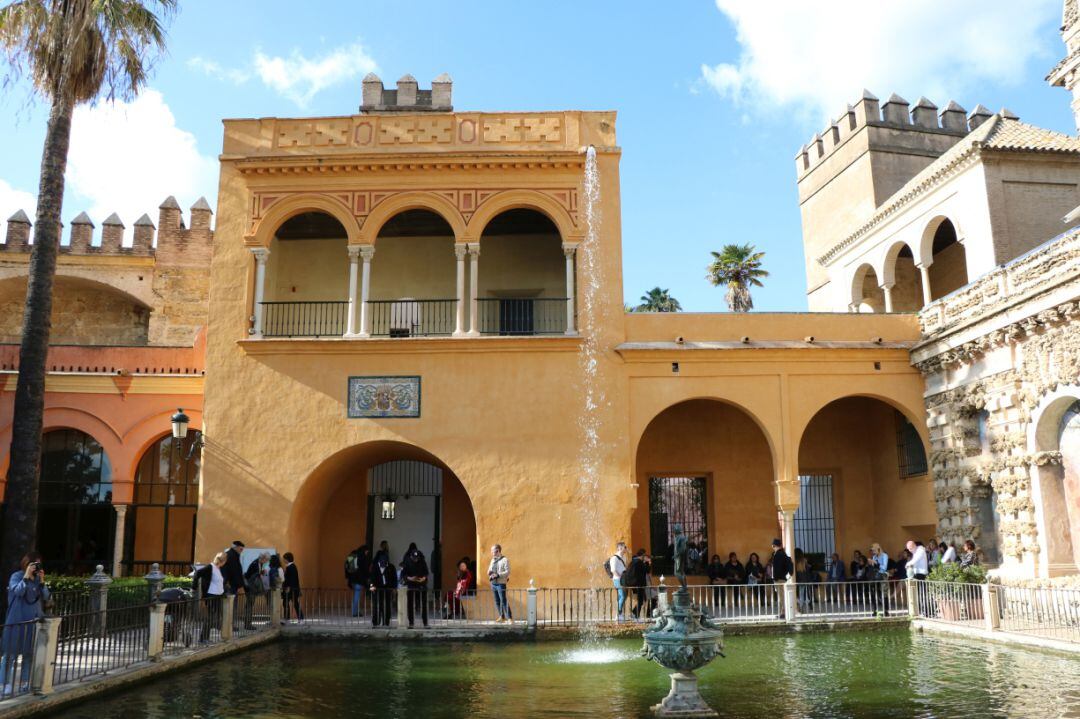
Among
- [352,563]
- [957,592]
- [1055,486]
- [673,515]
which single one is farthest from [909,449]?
[352,563]

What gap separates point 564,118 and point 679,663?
41.7 ft

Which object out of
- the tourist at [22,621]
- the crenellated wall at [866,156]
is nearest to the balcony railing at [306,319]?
the tourist at [22,621]

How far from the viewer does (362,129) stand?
18.1 m

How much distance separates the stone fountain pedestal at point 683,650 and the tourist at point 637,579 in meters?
6.68

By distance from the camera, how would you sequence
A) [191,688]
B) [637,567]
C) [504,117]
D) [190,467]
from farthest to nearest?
[190,467]
[504,117]
[637,567]
[191,688]

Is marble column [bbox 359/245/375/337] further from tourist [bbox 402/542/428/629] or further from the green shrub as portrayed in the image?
the green shrub

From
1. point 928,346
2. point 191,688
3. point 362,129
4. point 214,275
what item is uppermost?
point 362,129

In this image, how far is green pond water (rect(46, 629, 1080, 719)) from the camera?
8320 millimetres

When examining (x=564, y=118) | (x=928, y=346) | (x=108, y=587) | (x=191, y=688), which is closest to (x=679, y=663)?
(x=191, y=688)

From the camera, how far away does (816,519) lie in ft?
65.6

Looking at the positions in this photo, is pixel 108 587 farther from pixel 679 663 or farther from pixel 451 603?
pixel 679 663

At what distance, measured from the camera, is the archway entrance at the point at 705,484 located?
19.3 meters

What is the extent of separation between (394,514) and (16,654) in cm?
1191

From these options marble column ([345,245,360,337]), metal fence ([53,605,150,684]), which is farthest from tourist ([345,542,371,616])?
metal fence ([53,605,150,684])
